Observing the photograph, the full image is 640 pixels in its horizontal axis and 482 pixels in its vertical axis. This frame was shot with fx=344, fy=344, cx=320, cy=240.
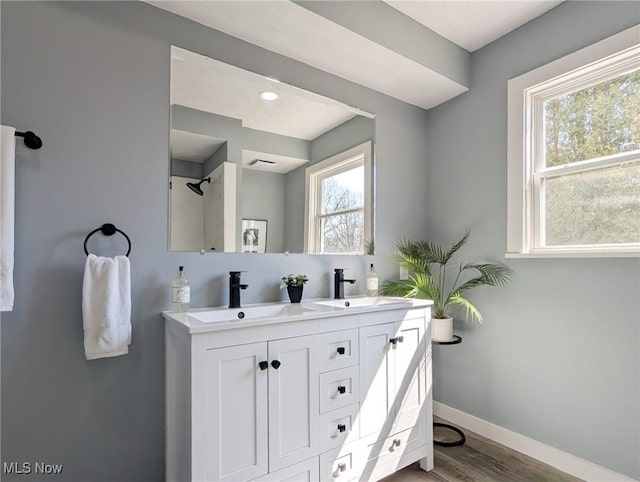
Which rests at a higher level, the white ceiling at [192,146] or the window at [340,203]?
the white ceiling at [192,146]

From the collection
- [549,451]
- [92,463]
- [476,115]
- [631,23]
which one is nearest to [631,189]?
[631,23]

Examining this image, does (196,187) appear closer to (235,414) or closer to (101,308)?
(101,308)

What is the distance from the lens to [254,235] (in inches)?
76.0

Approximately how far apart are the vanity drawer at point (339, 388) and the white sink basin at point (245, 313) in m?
0.33

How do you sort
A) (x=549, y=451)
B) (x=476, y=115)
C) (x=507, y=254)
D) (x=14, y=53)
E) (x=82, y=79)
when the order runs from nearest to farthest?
(x=14, y=53) < (x=82, y=79) < (x=549, y=451) < (x=507, y=254) < (x=476, y=115)

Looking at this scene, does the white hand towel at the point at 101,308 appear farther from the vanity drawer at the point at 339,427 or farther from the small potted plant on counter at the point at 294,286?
the vanity drawer at the point at 339,427

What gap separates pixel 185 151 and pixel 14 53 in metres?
0.72

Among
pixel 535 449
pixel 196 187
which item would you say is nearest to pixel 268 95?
pixel 196 187

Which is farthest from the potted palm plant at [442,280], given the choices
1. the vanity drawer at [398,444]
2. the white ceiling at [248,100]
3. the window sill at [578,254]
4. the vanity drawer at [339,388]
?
the white ceiling at [248,100]

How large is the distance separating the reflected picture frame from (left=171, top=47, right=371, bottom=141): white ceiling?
548 millimetres

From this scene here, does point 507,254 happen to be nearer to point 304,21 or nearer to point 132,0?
point 304,21

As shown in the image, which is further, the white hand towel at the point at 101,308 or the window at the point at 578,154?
the window at the point at 578,154

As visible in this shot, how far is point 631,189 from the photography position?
5.69ft

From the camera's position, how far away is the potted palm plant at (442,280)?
2195 mm
